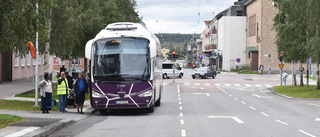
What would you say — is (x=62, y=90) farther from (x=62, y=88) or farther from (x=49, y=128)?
(x=49, y=128)

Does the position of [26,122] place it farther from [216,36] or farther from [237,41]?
[216,36]

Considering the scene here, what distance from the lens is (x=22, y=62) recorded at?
155 ft

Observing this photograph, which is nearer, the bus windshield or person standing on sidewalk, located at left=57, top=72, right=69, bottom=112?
the bus windshield

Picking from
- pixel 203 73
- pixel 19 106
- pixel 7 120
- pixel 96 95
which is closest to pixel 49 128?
pixel 7 120

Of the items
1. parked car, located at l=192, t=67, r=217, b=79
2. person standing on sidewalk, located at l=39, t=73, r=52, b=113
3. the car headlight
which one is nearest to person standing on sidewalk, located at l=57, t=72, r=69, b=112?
person standing on sidewalk, located at l=39, t=73, r=52, b=113

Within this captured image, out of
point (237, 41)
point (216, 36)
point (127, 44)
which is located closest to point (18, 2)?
point (127, 44)

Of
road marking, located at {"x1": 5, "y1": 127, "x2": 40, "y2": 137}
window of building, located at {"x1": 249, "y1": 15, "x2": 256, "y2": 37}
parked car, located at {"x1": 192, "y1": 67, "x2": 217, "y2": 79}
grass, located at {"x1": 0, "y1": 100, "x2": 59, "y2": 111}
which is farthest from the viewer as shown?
window of building, located at {"x1": 249, "y1": 15, "x2": 256, "y2": 37}

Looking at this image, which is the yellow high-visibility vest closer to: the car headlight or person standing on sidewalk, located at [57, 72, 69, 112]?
person standing on sidewalk, located at [57, 72, 69, 112]

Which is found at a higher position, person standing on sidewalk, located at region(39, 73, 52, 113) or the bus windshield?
the bus windshield

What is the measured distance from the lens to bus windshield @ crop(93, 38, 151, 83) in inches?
728

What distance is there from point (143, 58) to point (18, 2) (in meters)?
6.70

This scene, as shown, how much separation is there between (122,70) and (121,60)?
1.35 ft

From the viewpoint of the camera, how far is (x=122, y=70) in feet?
61.0

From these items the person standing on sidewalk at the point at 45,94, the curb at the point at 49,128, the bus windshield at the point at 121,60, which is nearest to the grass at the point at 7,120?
the curb at the point at 49,128
